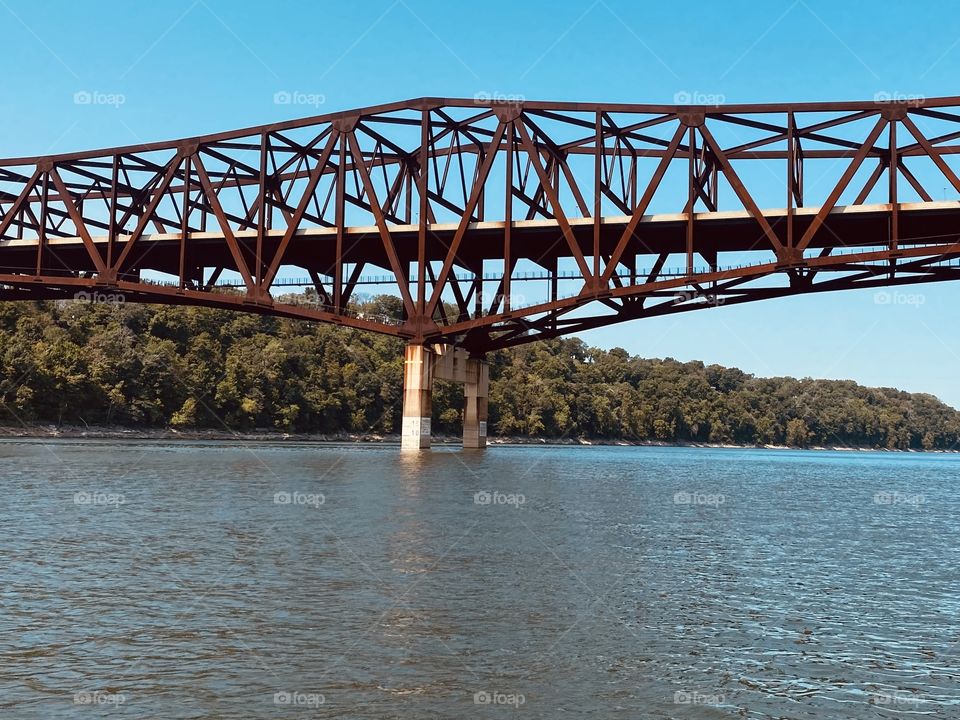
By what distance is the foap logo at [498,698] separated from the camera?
1190 cm

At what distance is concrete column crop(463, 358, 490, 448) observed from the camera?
89544mm

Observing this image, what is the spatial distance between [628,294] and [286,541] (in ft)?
151

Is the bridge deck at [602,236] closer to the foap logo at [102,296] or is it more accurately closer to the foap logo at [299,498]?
the foap logo at [102,296]

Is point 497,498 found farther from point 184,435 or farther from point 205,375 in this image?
point 205,375

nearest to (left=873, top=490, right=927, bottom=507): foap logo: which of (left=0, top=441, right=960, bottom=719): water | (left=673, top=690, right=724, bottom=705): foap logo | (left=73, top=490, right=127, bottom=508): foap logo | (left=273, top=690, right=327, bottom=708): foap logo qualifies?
(left=0, top=441, right=960, bottom=719): water

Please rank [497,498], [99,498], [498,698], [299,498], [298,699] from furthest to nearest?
[497,498]
[299,498]
[99,498]
[498,698]
[298,699]

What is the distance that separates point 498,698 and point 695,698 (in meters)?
2.32

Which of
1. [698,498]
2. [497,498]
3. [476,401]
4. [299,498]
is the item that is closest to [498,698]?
[299,498]

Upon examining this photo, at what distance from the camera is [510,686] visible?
1251 cm

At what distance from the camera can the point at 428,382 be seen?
7762 centimetres

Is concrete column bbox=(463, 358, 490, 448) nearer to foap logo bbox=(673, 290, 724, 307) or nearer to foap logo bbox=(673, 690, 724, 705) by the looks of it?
foap logo bbox=(673, 290, 724, 307)

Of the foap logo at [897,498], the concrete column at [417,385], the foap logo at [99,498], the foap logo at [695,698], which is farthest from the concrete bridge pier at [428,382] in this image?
the foap logo at [695,698]

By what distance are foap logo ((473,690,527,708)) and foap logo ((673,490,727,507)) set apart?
99.4ft

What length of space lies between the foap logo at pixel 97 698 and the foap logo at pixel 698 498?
1264 inches
